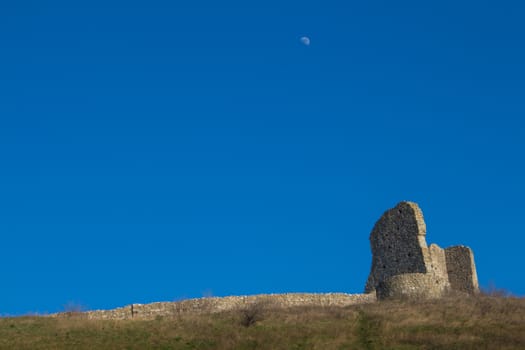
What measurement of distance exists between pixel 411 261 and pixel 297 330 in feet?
63.8

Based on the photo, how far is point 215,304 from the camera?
49.9m

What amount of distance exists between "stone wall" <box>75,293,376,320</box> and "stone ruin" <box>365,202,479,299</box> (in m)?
4.02

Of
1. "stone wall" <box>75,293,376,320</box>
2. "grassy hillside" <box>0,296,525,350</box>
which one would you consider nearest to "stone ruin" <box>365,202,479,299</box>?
"stone wall" <box>75,293,376,320</box>

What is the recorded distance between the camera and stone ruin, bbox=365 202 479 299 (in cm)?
5381

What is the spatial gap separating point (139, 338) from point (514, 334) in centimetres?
1878

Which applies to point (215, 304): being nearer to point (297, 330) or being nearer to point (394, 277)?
point (297, 330)

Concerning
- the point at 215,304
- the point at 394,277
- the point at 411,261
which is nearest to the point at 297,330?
the point at 215,304

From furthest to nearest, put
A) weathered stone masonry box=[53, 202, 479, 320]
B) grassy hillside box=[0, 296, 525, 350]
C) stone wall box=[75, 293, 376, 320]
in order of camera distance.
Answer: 1. weathered stone masonry box=[53, 202, 479, 320]
2. stone wall box=[75, 293, 376, 320]
3. grassy hillside box=[0, 296, 525, 350]

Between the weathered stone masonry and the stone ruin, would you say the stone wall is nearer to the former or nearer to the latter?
the weathered stone masonry

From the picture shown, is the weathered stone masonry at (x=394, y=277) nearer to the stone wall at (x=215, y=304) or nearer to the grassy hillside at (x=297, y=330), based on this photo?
the stone wall at (x=215, y=304)

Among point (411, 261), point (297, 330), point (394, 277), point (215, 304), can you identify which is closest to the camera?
point (297, 330)

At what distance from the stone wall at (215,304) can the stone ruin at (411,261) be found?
402 cm

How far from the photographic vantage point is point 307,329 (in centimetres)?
4122

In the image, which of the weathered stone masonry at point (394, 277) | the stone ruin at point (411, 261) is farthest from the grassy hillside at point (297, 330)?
the stone ruin at point (411, 261)
